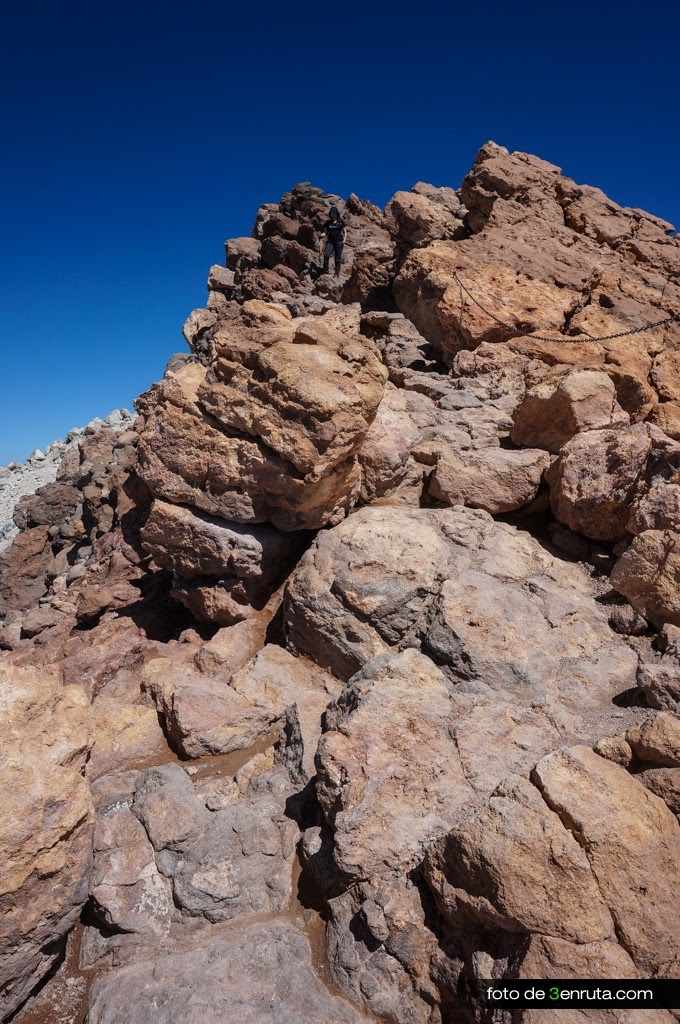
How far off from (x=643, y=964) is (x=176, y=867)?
119 inches

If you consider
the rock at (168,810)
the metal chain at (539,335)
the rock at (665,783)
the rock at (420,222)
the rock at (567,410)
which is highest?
the rock at (420,222)

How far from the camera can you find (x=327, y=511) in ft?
21.0

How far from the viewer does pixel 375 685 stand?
424cm

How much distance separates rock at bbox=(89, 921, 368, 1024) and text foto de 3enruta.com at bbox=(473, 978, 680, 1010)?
3.41 ft

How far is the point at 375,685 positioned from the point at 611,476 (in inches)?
150

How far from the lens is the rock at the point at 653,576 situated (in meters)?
4.75

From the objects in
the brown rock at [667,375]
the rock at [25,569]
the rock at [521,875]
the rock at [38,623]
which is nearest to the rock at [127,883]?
the rock at [521,875]

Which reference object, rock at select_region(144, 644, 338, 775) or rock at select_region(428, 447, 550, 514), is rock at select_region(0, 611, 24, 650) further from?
rock at select_region(428, 447, 550, 514)

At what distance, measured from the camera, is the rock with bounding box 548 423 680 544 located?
18.9 ft

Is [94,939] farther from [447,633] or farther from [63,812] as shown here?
[447,633]

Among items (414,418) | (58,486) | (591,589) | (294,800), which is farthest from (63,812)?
(58,486)

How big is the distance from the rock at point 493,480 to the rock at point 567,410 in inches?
16.7

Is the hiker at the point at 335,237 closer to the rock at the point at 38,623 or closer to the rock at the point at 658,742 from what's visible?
the rock at the point at 38,623

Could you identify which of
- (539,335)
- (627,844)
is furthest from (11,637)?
(539,335)
